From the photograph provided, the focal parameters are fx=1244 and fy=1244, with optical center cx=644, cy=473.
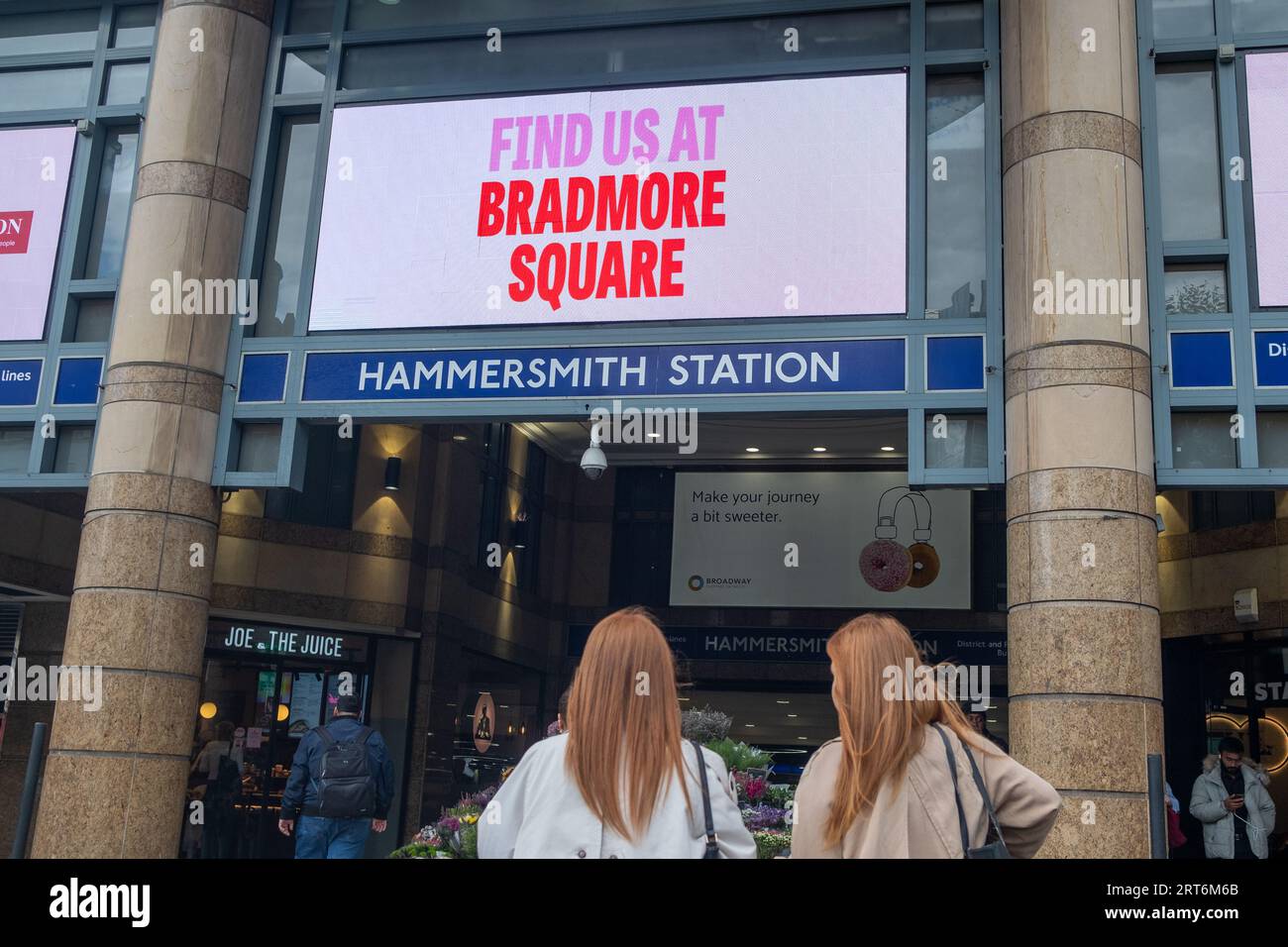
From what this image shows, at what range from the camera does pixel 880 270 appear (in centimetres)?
979

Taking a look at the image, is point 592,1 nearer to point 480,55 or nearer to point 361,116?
point 480,55

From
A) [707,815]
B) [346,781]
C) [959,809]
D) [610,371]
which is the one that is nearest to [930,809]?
[959,809]

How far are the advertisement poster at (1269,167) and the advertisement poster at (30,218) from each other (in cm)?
1030

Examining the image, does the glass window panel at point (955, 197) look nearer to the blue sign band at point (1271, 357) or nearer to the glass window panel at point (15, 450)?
the blue sign band at point (1271, 357)

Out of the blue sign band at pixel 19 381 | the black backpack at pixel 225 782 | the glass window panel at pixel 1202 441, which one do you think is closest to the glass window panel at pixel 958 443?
the glass window panel at pixel 1202 441

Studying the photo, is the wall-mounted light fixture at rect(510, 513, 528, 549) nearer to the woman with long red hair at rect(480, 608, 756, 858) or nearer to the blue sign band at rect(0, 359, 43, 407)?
the blue sign band at rect(0, 359, 43, 407)

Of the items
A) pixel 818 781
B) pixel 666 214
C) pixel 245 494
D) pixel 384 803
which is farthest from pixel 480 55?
pixel 818 781

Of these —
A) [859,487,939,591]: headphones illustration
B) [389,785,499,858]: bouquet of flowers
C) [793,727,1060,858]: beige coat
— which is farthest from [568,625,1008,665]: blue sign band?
[793,727,1060,858]: beige coat

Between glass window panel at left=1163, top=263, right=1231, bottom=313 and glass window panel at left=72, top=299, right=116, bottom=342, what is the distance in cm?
901

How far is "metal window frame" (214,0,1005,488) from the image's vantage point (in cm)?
949

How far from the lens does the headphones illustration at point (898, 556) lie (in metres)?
17.6

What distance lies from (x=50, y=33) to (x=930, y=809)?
39.9 ft

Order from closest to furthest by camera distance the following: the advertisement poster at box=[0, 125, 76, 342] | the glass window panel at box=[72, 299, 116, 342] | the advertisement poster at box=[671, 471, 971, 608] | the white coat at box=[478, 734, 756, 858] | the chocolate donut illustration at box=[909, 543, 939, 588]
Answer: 1. the white coat at box=[478, 734, 756, 858]
2. the glass window panel at box=[72, 299, 116, 342]
3. the advertisement poster at box=[0, 125, 76, 342]
4. the chocolate donut illustration at box=[909, 543, 939, 588]
5. the advertisement poster at box=[671, 471, 971, 608]

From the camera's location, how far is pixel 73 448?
1112 centimetres
